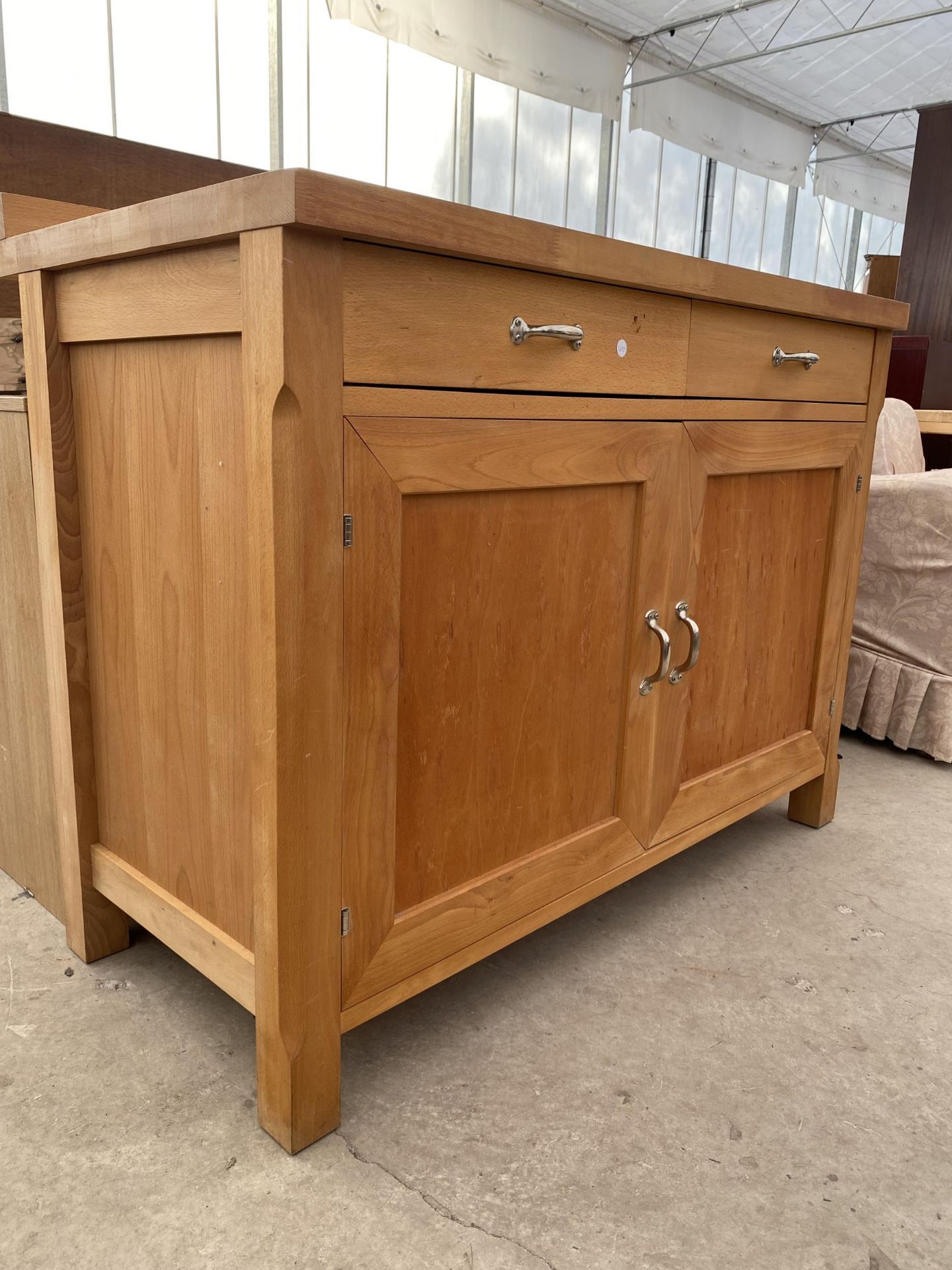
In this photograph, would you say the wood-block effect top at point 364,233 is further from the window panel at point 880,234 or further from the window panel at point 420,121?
the window panel at point 880,234

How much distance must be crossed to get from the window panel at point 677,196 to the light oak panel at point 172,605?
825 cm

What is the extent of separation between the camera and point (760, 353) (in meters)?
1.41

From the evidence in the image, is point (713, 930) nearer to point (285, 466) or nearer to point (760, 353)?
point (760, 353)

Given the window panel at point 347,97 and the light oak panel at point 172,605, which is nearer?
the light oak panel at point 172,605

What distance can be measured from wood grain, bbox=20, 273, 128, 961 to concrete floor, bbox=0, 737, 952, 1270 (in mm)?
89

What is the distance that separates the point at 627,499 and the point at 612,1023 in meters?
0.72

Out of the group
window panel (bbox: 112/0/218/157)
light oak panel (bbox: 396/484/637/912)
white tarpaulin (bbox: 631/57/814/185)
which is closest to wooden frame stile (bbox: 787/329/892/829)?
light oak panel (bbox: 396/484/637/912)

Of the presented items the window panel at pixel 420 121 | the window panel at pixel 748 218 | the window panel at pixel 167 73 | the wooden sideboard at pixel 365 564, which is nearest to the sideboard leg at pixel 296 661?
the wooden sideboard at pixel 365 564

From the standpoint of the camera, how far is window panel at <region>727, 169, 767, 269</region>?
9.32 metres

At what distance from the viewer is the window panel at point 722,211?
29.4 feet

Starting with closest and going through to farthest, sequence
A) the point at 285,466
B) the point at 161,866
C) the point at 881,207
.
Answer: the point at 285,466 → the point at 161,866 → the point at 881,207

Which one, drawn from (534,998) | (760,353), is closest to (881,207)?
(760,353)

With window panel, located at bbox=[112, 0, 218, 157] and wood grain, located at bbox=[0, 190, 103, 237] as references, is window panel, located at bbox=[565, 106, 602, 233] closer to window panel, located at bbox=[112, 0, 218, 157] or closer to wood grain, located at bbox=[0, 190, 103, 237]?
window panel, located at bbox=[112, 0, 218, 157]

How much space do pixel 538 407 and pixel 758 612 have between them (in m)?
0.70
